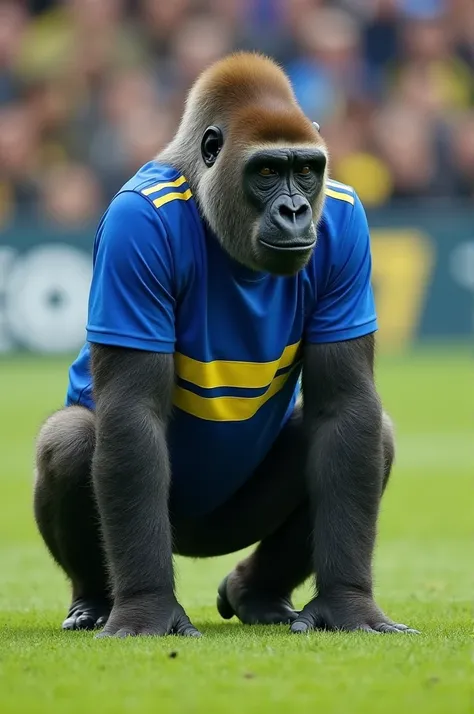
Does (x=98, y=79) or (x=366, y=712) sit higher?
(x=98, y=79)

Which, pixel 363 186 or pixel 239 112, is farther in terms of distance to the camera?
pixel 363 186

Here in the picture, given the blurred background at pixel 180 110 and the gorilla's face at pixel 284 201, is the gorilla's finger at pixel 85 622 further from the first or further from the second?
the blurred background at pixel 180 110

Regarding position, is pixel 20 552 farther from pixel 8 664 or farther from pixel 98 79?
pixel 98 79

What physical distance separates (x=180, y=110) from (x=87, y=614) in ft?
37.8

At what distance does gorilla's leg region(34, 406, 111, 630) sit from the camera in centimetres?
474

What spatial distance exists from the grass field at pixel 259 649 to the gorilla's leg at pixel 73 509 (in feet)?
0.53

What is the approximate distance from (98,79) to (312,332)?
492 inches

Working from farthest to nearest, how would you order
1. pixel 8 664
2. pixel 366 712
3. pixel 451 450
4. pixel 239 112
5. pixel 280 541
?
pixel 451 450
pixel 280 541
pixel 239 112
pixel 8 664
pixel 366 712

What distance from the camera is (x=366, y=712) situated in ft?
10.6

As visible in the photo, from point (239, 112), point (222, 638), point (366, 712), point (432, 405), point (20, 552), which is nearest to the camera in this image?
point (366, 712)

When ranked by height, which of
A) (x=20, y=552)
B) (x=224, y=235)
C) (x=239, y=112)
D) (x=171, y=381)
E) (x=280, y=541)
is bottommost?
(x=20, y=552)

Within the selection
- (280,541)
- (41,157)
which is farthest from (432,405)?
(280,541)

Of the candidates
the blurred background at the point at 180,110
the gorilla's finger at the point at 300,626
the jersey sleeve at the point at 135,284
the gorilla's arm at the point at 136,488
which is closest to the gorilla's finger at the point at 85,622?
the gorilla's arm at the point at 136,488

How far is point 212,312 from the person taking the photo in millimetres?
4633
